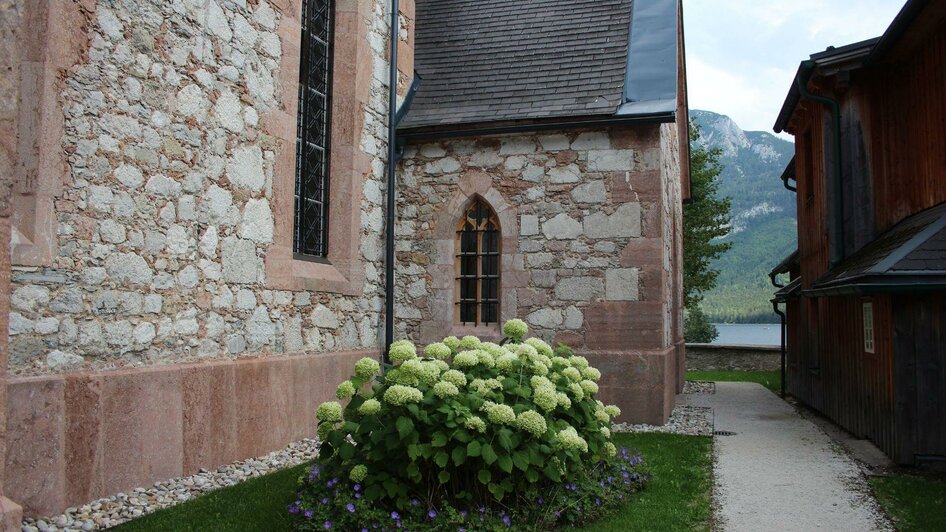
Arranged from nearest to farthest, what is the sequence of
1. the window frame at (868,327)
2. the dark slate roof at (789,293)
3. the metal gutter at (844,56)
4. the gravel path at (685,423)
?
the window frame at (868,327), the metal gutter at (844,56), the gravel path at (685,423), the dark slate roof at (789,293)

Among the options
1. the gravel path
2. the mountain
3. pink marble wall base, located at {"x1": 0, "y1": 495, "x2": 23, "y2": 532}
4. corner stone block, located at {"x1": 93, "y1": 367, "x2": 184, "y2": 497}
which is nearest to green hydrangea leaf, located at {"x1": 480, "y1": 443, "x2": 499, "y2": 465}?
pink marble wall base, located at {"x1": 0, "y1": 495, "x2": 23, "y2": 532}

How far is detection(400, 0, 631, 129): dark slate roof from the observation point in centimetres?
1087

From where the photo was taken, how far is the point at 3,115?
3.09 meters

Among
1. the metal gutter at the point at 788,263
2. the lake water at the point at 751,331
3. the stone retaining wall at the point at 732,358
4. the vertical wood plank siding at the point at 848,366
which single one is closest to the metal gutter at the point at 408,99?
the vertical wood plank siding at the point at 848,366

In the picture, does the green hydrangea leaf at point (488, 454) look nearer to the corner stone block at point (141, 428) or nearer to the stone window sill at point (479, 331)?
the corner stone block at point (141, 428)

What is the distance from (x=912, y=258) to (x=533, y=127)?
508 centimetres

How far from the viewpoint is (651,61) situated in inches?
438

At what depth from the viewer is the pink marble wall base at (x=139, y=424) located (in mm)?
5211

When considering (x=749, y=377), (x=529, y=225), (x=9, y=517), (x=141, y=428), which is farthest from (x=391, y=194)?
(x=749, y=377)

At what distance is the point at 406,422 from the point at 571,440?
44.7 inches

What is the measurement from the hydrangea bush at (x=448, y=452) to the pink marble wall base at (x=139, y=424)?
1.62 m

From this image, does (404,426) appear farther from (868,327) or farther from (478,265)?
(478,265)

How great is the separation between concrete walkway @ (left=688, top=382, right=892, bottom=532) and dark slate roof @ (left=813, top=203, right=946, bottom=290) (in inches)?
72.2

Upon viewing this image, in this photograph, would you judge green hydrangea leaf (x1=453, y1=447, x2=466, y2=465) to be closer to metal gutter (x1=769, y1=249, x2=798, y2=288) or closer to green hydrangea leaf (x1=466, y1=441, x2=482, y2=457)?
green hydrangea leaf (x1=466, y1=441, x2=482, y2=457)
